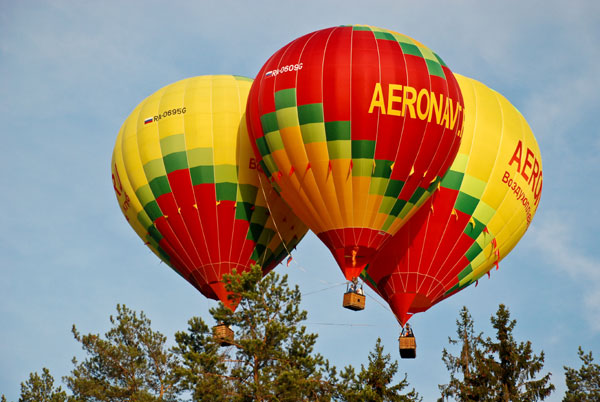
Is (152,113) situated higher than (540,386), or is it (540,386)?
(152,113)

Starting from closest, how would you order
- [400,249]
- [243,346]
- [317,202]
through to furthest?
[243,346] < [317,202] < [400,249]

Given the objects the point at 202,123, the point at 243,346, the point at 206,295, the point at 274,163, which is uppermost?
the point at 202,123

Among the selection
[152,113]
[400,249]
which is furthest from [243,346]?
[152,113]

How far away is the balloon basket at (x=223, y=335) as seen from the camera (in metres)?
29.6

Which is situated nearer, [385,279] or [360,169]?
[360,169]

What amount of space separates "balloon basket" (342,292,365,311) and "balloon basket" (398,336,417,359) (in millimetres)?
3027

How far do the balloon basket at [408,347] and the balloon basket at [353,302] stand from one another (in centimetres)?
303

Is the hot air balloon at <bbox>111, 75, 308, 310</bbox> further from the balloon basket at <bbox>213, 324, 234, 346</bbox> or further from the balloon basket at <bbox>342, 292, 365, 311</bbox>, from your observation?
the balloon basket at <bbox>342, 292, 365, 311</bbox>

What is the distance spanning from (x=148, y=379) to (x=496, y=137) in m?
11.9

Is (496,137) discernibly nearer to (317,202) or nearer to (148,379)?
(317,202)

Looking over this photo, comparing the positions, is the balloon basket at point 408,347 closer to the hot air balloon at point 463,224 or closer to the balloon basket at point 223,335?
the hot air balloon at point 463,224

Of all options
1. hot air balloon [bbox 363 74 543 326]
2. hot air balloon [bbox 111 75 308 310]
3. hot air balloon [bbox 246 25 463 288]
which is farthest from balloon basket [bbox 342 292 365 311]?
hot air balloon [bbox 111 75 308 310]

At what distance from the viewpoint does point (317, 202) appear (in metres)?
30.9

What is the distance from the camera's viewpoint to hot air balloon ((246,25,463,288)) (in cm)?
3025
